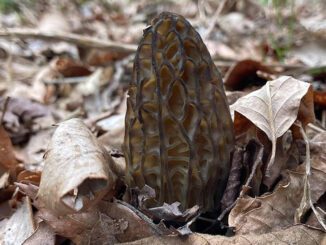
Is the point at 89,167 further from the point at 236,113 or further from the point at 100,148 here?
the point at 236,113

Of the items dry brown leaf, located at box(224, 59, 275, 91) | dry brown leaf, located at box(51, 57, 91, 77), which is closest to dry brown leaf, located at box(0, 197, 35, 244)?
dry brown leaf, located at box(224, 59, 275, 91)

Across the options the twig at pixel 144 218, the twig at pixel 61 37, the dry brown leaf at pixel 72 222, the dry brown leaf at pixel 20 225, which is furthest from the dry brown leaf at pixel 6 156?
the twig at pixel 61 37

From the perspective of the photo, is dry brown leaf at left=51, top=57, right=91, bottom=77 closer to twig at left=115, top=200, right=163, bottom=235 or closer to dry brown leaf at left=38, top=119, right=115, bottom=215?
dry brown leaf at left=38, top=119, right=115, bottom=215

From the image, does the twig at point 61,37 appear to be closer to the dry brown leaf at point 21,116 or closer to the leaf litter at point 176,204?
the dry brown leaf at point 21,116

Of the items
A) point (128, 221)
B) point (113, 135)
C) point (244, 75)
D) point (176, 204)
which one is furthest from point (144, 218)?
point (244, 75)

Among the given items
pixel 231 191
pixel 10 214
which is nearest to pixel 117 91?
pixel 10 214

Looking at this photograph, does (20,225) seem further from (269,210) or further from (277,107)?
(277,107)
